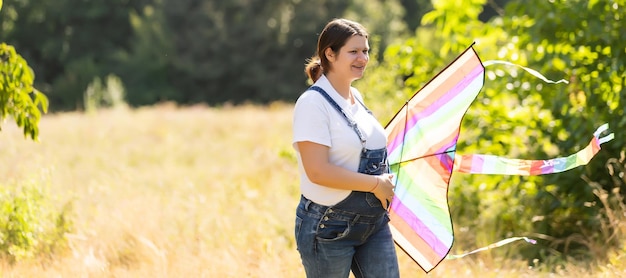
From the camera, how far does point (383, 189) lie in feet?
11.2

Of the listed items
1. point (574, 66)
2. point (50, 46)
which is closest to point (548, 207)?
point (574, 66)

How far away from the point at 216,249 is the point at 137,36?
139ft

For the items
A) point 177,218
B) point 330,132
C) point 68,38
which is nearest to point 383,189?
point 330,132

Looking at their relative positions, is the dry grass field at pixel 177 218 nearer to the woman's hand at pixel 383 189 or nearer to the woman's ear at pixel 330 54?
the woman's hand at pixel 383 189

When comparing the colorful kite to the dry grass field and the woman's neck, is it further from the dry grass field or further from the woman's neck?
the dry grass field

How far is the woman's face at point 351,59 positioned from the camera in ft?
11.4

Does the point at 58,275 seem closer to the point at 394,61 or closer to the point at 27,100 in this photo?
the point at 27,100

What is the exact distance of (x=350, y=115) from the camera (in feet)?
11.3

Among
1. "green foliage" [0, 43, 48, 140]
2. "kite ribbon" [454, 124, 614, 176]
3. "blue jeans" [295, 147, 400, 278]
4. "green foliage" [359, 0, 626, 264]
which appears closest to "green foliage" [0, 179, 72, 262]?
"green foliage" [0, 43, 48, 140]

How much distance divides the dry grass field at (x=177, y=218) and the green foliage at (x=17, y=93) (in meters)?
0.21

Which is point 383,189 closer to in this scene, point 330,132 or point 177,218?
point 330,132

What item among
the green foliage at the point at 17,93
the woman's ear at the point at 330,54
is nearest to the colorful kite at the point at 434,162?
the woman's ear at the point at 330,54

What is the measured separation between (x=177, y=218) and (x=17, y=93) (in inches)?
A: 69.9

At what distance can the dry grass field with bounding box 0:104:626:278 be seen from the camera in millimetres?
5223
